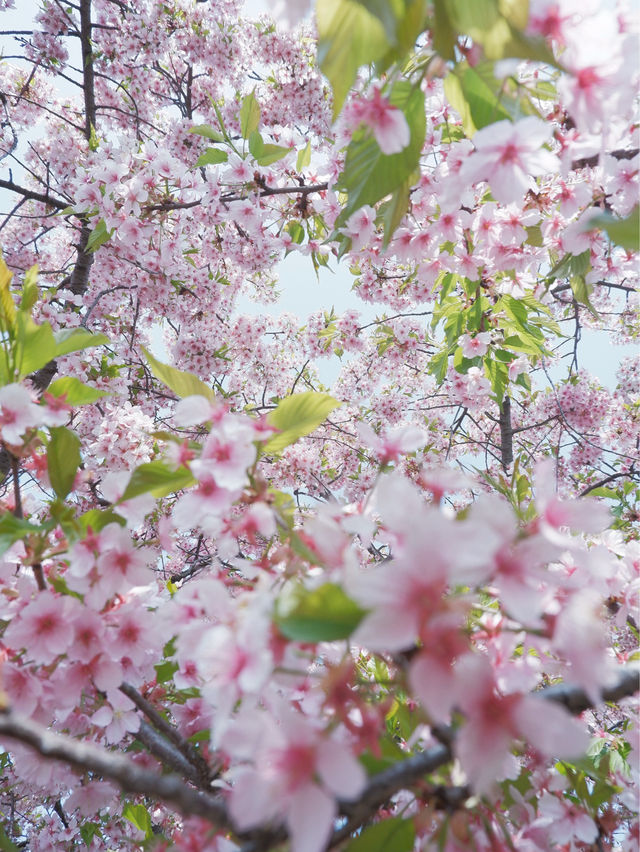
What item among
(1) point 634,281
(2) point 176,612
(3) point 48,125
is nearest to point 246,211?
(2) point 176,612

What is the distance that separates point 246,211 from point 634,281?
14.1 feet

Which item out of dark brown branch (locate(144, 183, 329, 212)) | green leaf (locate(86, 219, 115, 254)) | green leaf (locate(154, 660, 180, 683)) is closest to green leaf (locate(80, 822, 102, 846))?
green leaf (locate(154, 660, 180, 683))

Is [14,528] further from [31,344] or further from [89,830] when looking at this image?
[89,830]

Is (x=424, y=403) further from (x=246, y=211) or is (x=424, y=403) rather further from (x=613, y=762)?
(x=613, y=762)

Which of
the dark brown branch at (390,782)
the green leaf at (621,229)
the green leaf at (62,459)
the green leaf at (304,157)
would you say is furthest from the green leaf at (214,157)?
the dark brown branch at (390,782)

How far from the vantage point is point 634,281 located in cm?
507

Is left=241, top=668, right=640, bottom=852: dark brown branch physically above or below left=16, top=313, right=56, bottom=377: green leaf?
below

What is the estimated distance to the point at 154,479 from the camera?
3.25 feet

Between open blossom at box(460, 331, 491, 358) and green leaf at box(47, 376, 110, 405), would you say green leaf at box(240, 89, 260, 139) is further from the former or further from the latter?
green leaf at box(47, 376, 110, 405)

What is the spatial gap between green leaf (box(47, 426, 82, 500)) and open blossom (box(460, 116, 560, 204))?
3.47 feet

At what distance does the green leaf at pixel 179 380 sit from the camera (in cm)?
110

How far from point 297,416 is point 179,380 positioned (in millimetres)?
277

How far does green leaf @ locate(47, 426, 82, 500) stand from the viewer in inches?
44.8

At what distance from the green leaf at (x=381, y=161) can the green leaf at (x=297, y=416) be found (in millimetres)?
466
